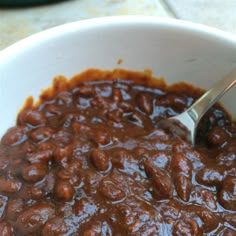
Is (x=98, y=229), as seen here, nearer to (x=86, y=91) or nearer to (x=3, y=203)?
(x=3, y=203)

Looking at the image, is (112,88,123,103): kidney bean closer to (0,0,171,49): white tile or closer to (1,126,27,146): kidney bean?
(1,126,27,146): kidney bean

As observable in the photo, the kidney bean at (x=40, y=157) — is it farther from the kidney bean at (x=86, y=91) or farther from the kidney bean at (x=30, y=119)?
the kidney bean at (x=86, y=91)

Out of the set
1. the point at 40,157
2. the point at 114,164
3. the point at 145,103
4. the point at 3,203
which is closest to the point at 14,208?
the point at 3,203

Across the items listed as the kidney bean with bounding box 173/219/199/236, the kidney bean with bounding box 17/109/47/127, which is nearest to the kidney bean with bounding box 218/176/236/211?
the kidney bean with bounding box 173/219/199/236

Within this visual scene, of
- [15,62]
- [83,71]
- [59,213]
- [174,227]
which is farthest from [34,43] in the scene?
[174,227]

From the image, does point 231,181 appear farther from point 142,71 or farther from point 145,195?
point 142,71

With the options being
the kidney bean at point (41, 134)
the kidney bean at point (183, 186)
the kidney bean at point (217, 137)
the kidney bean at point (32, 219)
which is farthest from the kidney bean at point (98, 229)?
the kidney bean at point (217, 137)
